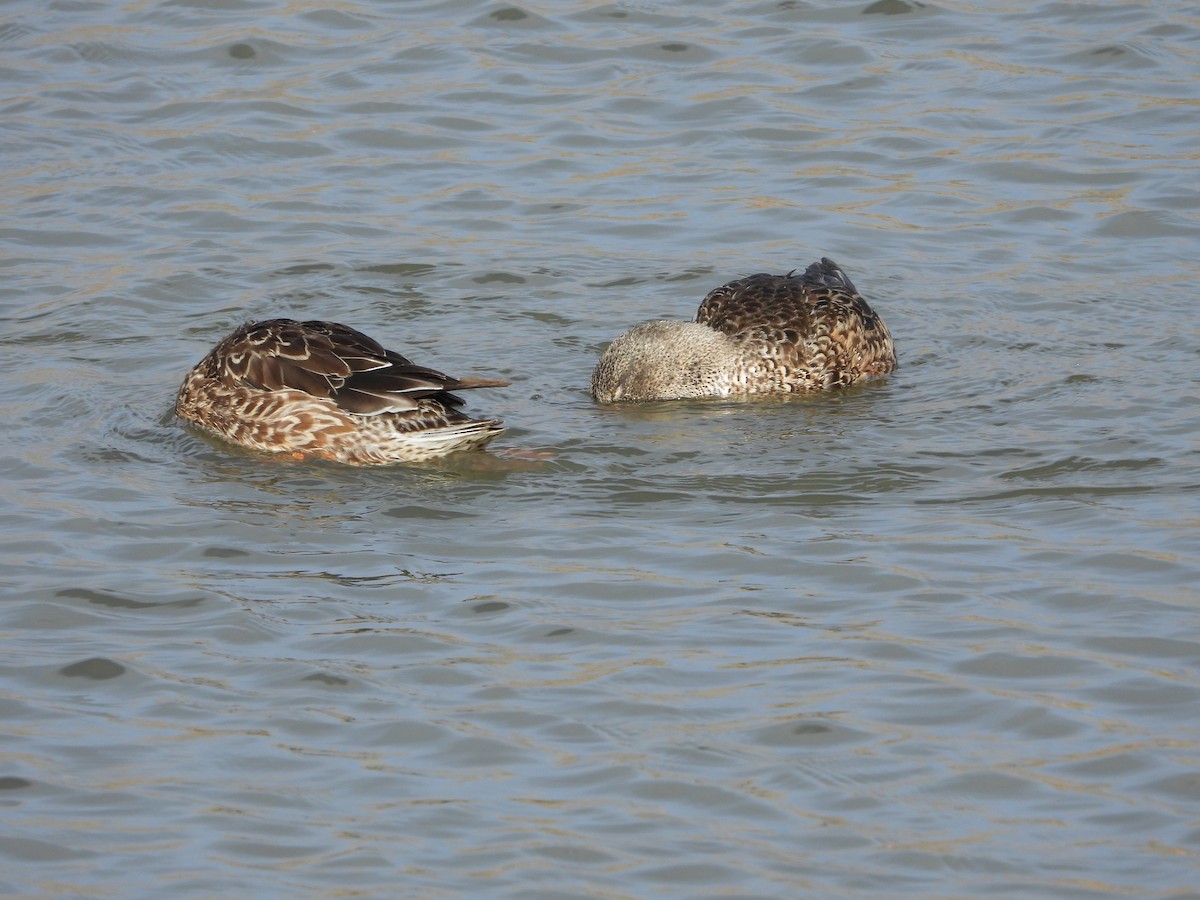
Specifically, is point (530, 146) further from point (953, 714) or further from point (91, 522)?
point (953, 714)

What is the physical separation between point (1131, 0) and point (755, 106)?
4.08 m

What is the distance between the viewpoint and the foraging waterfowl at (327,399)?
9.80 metres

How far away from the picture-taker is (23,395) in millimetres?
10727

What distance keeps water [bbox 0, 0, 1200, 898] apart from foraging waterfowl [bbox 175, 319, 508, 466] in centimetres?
20

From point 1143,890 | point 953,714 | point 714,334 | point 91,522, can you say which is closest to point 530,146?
point 714,334

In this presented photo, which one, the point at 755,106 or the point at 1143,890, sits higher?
the point at 755,106

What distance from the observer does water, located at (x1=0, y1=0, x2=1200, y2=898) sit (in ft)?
19.5

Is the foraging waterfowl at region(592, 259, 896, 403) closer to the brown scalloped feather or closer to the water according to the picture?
the brown scalloped feather

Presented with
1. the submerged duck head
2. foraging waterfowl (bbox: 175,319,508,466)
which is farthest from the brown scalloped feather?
foraging waterfowl (bbox: 175,319,508,466)

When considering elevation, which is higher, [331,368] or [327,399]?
[331,368]

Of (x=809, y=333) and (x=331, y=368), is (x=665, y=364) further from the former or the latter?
(x=331, y=368)

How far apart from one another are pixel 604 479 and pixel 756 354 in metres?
2.25

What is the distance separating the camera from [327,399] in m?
9.93

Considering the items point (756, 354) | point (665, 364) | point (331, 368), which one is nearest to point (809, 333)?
point (756, 354)
